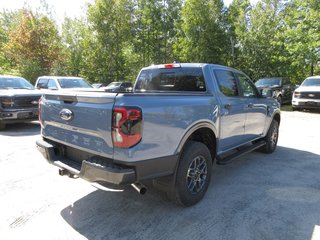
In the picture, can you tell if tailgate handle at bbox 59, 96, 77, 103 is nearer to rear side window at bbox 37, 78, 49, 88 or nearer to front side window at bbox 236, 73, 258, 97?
front side window at bbox 236, 73, 258, 97

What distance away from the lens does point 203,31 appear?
82.3 ft

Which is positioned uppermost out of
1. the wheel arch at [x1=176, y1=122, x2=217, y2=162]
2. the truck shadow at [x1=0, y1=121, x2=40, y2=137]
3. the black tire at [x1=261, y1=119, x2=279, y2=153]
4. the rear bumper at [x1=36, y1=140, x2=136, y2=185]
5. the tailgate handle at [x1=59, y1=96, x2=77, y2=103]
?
the tailgate handle at [x1=59, y1=96, x2=77, y2=103]

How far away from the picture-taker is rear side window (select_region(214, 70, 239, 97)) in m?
4.29

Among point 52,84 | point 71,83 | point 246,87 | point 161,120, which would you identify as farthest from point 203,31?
point 161,120

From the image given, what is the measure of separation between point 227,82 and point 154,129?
214cm

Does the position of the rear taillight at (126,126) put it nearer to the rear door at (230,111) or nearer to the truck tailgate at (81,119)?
the truck tailgate at (81,119)

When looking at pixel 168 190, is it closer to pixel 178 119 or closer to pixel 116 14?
pixel 178 119

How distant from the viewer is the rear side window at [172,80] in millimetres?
4176

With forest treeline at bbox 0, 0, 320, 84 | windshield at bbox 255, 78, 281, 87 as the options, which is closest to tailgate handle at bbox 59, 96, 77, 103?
windshield at bbox 255, 78, 281, 87

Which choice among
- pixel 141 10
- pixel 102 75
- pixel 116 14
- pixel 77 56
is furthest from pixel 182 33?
pixel 77 56

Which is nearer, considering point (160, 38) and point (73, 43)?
point (160, 38)

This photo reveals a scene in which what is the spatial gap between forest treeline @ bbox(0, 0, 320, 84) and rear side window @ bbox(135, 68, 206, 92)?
19.1m

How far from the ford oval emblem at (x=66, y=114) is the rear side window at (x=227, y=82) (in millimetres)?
2284

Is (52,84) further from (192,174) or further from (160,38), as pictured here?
(160,38)
